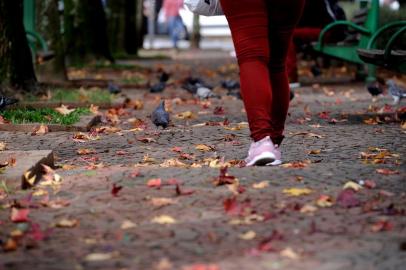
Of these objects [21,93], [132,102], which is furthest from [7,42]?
[132,102]

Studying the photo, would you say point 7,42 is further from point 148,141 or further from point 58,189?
point 58,189

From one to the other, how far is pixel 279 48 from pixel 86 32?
492 inches

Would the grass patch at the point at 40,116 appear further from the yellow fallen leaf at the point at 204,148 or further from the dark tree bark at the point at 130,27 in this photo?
the dark tree bark at the point at 130,27

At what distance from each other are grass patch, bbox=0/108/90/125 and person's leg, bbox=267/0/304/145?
2.84 metres

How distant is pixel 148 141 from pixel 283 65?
6.43ft

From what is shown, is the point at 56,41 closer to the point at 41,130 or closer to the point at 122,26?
the point at 41,130

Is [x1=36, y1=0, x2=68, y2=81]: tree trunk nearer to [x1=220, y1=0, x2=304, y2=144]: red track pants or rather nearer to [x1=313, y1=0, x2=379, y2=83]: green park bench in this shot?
[x1=313, y1=0, x2=379, y2=83]: green park bench

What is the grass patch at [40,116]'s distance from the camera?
8.25 m

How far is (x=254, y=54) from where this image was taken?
17.5 ft

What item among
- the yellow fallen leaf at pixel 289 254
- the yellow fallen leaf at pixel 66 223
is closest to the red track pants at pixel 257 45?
the yellow fallen leaf at pixel 66 223

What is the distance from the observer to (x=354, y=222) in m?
4.19

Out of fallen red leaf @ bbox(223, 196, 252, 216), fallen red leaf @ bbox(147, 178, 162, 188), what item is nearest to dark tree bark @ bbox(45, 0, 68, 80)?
fallen red leaf @ bbox(147, 178, 162, 188)

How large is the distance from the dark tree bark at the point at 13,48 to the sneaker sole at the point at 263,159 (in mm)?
5351

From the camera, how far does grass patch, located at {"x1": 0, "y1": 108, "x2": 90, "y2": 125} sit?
8250 mm
